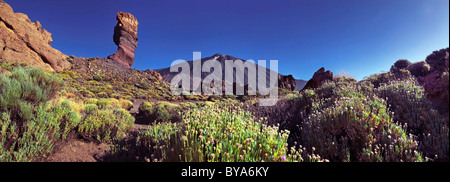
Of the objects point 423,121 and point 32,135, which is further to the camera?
point 423,121

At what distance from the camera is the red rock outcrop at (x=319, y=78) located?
15441 millimetres

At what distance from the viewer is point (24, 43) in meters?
28.8

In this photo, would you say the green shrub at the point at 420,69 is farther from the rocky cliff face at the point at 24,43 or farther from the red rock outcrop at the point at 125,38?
the red rock outcrop at the point at 125,38

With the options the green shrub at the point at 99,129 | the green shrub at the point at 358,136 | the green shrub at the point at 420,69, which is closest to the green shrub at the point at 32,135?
the green shrub at the point at 99,129

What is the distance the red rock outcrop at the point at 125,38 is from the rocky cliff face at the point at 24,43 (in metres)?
18.6

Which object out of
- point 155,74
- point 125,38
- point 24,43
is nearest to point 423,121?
point 24,43

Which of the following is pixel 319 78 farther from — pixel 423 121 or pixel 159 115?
pixel 159 115

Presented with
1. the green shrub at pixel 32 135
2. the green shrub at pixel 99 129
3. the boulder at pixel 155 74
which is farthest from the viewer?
the boulder at pixel 155 74

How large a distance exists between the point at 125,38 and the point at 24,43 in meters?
30.0

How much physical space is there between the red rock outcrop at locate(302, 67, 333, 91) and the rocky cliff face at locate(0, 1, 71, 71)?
36.7 m

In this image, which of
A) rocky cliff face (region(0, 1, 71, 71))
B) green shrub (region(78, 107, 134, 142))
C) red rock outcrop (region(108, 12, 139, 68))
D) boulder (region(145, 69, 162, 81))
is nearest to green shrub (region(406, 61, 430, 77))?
green shrub (region(78, 107, 134, 142))
